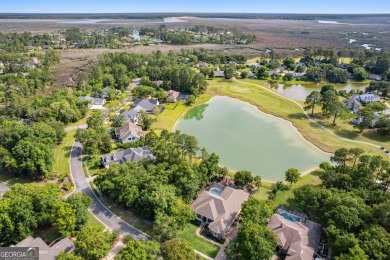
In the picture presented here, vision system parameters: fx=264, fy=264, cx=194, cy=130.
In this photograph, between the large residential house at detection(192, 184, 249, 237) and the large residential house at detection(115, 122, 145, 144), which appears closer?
the large residential house at detection(192, 184, 249, 237)

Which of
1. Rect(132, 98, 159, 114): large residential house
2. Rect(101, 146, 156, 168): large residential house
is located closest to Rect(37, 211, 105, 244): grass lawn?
Rect(101, 146, 156, 168): large residential house

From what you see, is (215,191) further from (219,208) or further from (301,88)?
(301,88)

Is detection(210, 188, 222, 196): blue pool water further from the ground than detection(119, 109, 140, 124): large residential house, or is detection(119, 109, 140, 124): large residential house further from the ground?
detection(119, 109, 140, 124): large residential house

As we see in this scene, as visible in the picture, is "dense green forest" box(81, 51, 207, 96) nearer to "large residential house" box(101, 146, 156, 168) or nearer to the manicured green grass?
"large residential house" box(101, 146, 156, 168)

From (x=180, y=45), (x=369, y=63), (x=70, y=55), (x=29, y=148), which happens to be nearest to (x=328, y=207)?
(x=29, y=148)

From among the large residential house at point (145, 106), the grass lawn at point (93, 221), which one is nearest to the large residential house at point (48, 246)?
the grass lawn at point (93, 221)

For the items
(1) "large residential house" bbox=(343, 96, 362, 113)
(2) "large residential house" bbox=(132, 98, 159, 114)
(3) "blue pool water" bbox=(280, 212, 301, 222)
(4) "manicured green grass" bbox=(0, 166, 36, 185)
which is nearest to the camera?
(3) "blue pool water" bbox=(280, 212, 301, 222)

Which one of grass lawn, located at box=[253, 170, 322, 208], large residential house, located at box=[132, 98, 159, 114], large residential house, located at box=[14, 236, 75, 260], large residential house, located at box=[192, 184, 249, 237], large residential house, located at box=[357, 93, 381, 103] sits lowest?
grass lawn, located at box=[253, 170, 322, 208]
